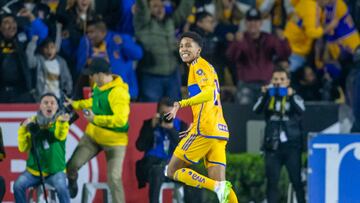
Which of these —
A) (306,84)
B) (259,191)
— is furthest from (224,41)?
(259,191)

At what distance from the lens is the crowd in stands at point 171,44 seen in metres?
15.4

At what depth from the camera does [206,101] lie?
11688mm

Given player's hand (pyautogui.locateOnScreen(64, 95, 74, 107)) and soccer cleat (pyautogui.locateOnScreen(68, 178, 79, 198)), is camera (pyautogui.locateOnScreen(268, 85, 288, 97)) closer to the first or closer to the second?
player's hand (pyautogui.locateOnScreen(64, 95, 74, 107))

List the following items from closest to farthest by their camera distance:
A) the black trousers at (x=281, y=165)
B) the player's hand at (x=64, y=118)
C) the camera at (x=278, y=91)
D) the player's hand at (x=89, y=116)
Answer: the player's hand at (x=64, y=118)
the player's hand at (x=89, y=116)
the camera at (x=278, y=91)
the black trousers at (x=281, y=165)

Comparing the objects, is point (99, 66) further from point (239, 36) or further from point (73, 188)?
point (239, 36)

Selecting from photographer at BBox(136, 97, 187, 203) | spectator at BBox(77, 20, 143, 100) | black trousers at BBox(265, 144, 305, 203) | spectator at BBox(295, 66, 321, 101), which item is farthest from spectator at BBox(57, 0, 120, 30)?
black trousers at BBox(265, 144, 305, 203)

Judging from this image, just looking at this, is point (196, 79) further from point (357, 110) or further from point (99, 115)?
point (357, 110)

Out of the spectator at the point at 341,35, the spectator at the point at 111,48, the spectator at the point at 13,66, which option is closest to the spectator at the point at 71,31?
the spectator at the point at 111,48

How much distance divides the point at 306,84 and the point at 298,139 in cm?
221

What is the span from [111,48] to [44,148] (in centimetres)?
232

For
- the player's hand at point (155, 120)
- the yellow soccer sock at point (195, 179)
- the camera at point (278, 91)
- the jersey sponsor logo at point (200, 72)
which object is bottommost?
the yellow soccer sock at point (195, 179)

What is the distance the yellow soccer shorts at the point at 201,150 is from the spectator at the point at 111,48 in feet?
12.3

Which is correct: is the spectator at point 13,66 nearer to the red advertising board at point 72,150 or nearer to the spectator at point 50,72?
the spectator at point 50,72

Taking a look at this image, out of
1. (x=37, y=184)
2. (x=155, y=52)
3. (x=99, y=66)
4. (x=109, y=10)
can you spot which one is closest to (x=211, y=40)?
(x=155, y=52)
